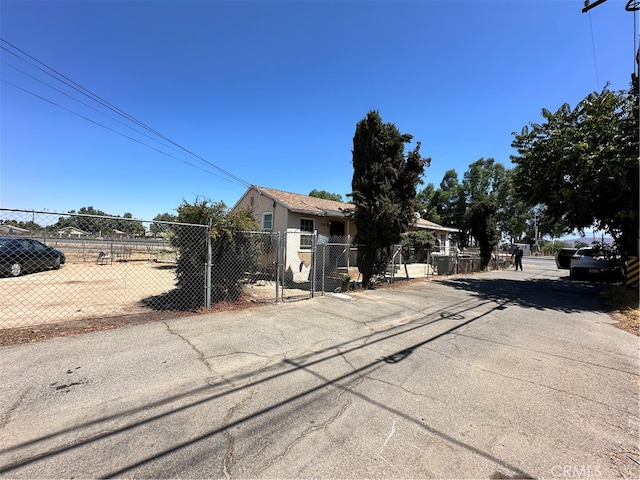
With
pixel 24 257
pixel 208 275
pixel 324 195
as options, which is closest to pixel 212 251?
pixel 208 275

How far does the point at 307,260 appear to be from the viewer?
49.7 feet

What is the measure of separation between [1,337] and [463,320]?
8.68 metres

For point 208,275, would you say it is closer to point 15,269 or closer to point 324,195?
point 15,269

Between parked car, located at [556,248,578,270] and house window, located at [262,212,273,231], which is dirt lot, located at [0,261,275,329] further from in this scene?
parked car, located at [556,248,578,270]

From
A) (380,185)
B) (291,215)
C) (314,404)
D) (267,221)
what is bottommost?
(314,404)

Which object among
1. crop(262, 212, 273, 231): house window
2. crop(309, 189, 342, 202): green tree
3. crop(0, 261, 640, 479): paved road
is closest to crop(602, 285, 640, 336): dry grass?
crop(0, 261, 640, 479): paved road

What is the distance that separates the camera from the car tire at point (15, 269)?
486 inches

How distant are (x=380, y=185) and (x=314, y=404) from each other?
8672mm

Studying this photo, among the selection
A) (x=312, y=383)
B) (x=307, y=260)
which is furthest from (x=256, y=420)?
(x=307, y=260)

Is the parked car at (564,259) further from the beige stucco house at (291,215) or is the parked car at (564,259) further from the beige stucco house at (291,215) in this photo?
the beige stucco house at (291,215)

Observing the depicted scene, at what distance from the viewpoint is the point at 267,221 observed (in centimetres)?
1591

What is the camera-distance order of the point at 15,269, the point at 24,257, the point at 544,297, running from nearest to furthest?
the point at 544,297, the point at 15,269, the point at 24,257

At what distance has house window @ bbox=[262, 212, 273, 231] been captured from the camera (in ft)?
51.2
